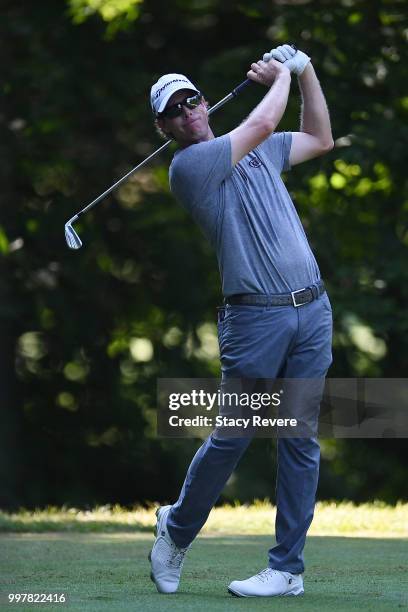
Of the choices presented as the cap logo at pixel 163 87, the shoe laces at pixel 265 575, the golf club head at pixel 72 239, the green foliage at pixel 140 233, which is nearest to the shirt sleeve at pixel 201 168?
the cap logo at pixel 163 87

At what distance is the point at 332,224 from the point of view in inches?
479

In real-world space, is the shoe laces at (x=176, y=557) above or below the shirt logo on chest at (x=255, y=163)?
below

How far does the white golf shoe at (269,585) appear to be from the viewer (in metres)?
4.25

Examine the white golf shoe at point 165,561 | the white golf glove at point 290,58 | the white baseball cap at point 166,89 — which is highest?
the white golf glove at point 290,58

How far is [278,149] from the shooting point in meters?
4.58

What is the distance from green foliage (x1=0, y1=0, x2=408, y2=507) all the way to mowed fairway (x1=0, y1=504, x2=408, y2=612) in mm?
4579

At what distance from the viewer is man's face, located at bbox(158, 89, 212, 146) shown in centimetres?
442

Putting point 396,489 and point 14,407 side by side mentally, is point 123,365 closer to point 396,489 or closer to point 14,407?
point 14,407

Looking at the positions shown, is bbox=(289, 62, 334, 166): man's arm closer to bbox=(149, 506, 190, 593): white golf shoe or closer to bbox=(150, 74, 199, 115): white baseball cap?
bbox=(150, 74, 199, 115): white baseball cap

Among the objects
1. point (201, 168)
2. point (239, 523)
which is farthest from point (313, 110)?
point (239, 523)

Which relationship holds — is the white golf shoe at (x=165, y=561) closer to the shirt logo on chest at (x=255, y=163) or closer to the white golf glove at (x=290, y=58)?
the shirt logo on chest at (x=255, y=163)

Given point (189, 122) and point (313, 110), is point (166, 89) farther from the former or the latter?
point (313, 110)

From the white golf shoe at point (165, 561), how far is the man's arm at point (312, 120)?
1.36 m

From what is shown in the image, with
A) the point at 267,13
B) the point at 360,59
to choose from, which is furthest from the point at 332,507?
the point at 267,13
